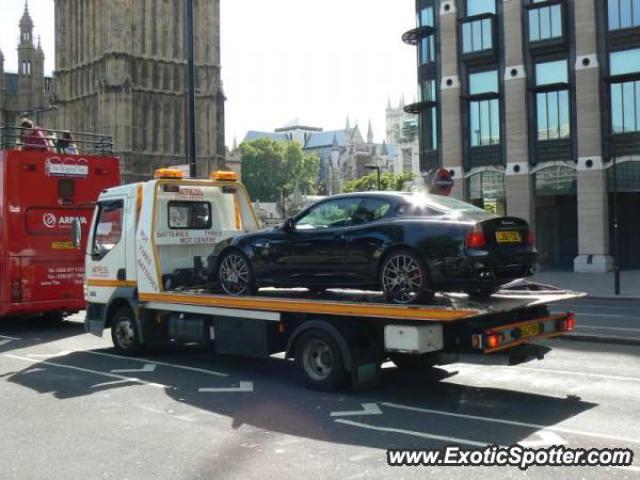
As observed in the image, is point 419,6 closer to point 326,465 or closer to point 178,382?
point 178,382

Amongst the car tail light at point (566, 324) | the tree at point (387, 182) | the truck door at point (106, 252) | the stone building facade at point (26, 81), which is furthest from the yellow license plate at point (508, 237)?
the stone building facade at point (26, 81)

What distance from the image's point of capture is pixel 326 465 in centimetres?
544

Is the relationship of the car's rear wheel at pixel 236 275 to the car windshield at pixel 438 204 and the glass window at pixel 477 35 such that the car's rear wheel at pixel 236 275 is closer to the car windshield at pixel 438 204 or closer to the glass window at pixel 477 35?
the car windshield at pixel 438 204

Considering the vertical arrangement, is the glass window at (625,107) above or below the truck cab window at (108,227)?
above

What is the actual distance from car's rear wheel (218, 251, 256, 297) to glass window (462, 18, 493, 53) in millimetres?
25427

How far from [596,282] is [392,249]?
61.6ft

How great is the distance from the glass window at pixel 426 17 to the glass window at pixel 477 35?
7.67 ft

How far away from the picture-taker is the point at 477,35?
105ft

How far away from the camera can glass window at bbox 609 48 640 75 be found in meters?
27.8

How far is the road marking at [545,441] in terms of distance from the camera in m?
5.84

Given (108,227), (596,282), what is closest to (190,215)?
(108,227)

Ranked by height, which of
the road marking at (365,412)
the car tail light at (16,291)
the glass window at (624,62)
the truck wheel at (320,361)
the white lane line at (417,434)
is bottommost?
the white lane line at (417,434)

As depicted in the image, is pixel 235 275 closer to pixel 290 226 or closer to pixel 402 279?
pixel 290 226

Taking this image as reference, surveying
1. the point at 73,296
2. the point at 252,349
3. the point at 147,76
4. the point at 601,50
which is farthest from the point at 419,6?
the point at 147,76
